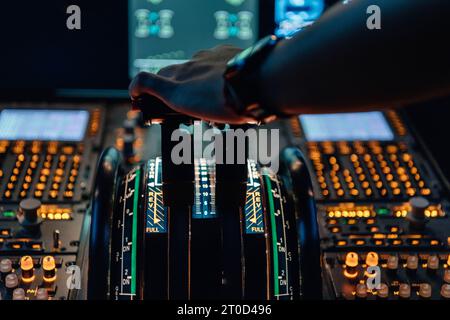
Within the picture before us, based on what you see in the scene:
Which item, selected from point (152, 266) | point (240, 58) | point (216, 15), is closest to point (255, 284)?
point (152, 266)

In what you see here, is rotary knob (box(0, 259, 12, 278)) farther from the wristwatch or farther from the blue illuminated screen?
the blue illuminated screen

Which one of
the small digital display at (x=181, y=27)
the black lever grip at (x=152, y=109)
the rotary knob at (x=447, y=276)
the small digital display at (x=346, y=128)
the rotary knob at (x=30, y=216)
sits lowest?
the rotary knob at (x=447, y=276)

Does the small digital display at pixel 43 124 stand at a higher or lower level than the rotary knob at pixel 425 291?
higher

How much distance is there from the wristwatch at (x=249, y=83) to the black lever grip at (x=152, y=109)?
0.32 metres

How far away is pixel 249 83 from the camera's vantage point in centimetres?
83

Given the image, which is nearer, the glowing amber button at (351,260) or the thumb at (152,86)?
the thumb at (152,86)

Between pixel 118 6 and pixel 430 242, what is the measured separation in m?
1.32

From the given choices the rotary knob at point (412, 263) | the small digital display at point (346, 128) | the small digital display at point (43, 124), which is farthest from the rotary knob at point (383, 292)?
the small digital display at point (43, 124)

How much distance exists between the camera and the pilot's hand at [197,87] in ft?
2.93

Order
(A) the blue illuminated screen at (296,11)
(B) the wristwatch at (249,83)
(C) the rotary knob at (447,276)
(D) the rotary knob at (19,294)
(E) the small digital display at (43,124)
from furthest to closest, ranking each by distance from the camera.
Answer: (A) the blue illuminated screen at (296,11) < (E) the small digital display at (43,124) < (C) the rotary knob at (447,276) < (D) the rotary knob at (19,294) < (B) the wristwatch at (249,83)

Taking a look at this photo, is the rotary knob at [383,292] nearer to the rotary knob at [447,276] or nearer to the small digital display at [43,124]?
the rotary knob at [447,276]

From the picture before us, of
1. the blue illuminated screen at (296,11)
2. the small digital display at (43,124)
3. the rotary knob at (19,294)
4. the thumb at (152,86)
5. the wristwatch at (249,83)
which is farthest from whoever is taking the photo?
the blue illuminated screen at (296,11)

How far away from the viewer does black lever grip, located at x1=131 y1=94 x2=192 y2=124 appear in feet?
3.77
